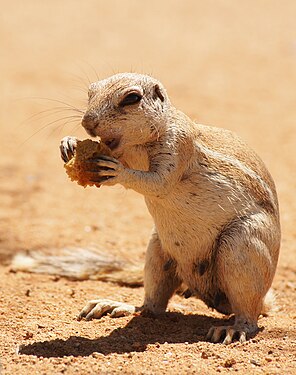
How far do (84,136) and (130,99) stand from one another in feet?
21.9

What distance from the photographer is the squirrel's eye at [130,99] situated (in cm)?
526

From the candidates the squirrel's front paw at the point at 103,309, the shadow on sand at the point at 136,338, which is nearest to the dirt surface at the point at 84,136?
the shadow on sand at the point at 136,338

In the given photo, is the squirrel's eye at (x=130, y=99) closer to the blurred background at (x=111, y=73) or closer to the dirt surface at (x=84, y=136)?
the blurred background at (x=111, y=73)

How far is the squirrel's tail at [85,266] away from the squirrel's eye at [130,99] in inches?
91.4

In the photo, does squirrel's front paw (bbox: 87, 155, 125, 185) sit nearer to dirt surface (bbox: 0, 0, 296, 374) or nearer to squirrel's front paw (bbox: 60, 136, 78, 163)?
squirrel's front paw (bbox: 60, 136, 78, 163)

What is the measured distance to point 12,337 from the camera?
207 inches

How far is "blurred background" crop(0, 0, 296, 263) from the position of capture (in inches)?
344

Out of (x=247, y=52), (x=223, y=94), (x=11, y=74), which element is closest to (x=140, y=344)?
(x=223, y=94)

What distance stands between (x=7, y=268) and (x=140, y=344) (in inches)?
98.1

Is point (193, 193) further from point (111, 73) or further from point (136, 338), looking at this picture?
point (111, 73)

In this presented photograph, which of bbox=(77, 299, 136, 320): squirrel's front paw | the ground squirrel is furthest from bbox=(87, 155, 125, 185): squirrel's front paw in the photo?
bbox=(77, 299, 136, 320): squirrel's front paw

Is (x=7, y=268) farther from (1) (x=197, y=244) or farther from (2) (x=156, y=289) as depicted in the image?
(1) (x=197, y=244)

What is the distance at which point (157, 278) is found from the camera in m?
6.10

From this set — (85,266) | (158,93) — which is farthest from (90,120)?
(85,266)
